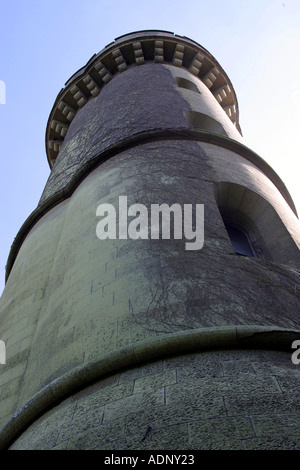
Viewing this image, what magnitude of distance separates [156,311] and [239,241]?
109 inches

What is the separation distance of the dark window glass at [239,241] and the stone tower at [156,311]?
2 cm

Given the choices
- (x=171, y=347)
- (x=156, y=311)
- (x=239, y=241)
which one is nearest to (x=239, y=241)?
(x=239, y=241)

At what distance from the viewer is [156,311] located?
11.2 ft

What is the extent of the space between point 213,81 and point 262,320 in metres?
11.6

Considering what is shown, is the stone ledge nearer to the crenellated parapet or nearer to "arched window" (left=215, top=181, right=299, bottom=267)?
"arched window" (left=215, top=181, right=299, bottom=267)

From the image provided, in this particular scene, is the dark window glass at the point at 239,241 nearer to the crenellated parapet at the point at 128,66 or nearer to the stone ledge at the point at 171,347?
the stone ledge at the point at 171,347

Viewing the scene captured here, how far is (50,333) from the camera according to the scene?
4.05 m

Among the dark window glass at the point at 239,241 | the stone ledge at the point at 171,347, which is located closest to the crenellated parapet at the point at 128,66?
the dark window glass at the point at 239,241

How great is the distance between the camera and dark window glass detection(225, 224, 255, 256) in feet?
18.6

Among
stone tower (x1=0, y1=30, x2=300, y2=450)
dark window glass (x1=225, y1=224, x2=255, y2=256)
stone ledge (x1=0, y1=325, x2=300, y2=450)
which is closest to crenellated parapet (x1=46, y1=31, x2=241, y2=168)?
stone tower (x1=0, y1=30, x2=300, y2=450)

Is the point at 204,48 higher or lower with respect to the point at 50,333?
higher

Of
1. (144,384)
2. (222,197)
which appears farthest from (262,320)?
(222,197)

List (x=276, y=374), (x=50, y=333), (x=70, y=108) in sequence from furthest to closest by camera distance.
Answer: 1. (x=70, y=108)
2. (x=50, y=333)
3. (x=276, y=374)

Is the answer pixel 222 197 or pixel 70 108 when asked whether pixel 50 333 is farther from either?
pixel 70 108
